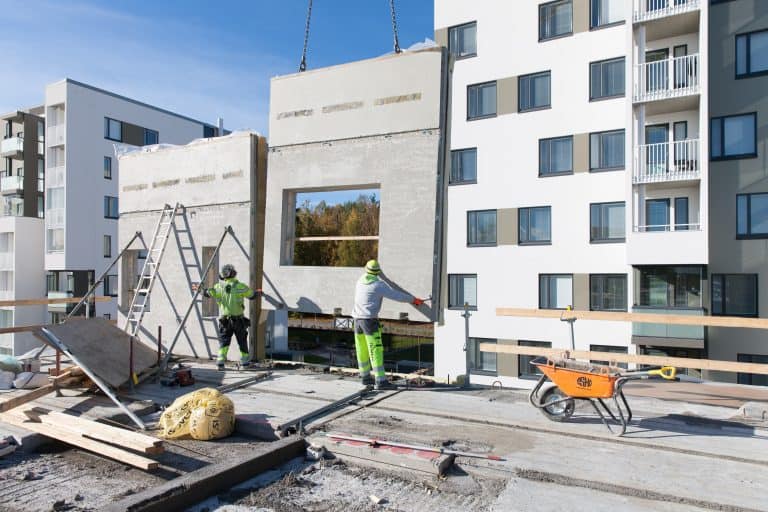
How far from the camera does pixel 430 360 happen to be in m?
31.2

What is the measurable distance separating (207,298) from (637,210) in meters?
15.5

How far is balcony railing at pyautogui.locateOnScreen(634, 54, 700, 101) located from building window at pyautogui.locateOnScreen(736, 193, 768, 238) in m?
4.32

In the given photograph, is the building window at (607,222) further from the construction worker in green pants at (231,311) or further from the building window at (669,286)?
the construction worker in green pants at (231,311)

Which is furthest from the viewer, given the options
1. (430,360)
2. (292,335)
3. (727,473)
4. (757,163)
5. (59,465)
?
(292,335)

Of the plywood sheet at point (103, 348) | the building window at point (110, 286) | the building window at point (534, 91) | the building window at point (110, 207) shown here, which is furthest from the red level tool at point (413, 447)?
the building window at point (110, 207)

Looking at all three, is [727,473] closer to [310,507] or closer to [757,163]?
[310,507]

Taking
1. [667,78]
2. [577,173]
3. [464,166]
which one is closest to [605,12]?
[667,78]

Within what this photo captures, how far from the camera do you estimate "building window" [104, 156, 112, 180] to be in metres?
40.6

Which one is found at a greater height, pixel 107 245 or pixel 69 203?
pixel 69 203

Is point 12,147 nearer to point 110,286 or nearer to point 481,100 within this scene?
point 110,286

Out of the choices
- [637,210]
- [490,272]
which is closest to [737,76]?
[637,210]

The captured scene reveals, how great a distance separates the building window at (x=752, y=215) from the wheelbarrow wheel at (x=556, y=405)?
54.9 feet

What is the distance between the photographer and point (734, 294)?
20.0 m

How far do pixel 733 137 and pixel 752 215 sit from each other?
9.48 feet
